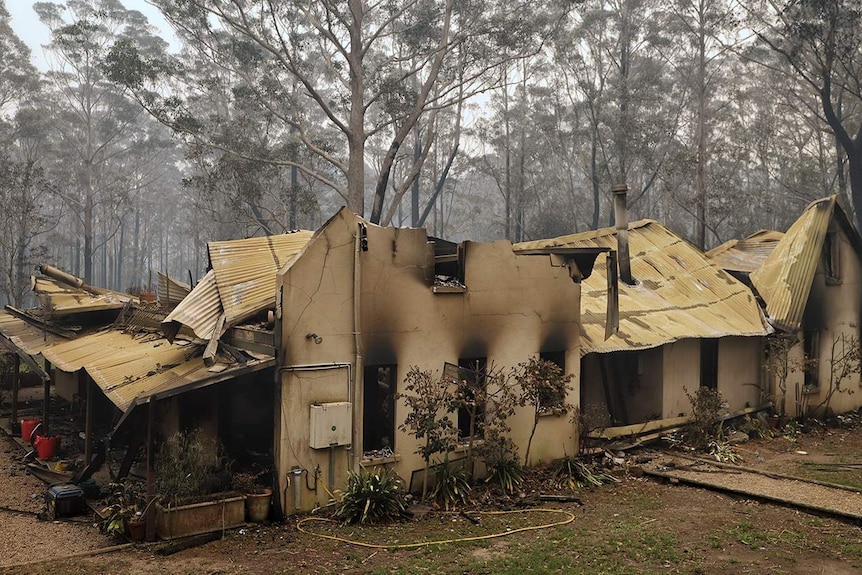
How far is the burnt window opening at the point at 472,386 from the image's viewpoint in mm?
10578

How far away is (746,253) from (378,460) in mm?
15419

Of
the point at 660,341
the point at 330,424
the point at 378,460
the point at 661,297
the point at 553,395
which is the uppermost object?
the point at 661,297

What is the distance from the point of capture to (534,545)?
877 centimetres

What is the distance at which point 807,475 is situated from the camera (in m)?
12.4

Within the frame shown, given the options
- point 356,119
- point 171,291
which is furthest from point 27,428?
point 356,119

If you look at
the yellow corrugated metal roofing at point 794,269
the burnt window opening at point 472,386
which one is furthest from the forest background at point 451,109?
the burnt window opening at point 472,386

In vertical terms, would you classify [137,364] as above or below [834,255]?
below

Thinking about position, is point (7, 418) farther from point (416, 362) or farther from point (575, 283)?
point (575, 283)

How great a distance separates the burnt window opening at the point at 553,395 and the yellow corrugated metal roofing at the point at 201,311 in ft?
18.7

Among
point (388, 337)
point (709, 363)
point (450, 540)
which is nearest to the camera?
point (450, 540)

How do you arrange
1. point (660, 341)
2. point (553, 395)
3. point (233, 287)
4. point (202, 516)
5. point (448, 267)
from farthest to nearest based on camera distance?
1. point (660, 341)
2. point (448, 267)
3. point (553, 395)
4. point (233, 287)
5. point (202, 516)

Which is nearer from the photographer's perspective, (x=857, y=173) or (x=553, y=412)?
(x=553, y=412)

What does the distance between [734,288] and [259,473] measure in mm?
13294

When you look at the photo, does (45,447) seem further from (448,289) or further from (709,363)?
(709,363)
